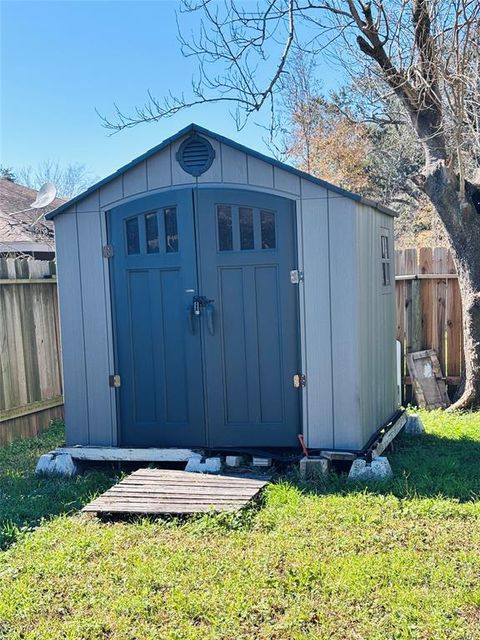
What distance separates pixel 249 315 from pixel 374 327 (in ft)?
3.54

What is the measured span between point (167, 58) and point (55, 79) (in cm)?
693

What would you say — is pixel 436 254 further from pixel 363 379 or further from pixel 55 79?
pixel 55 79

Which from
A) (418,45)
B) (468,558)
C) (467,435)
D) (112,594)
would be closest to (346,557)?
(468,558)

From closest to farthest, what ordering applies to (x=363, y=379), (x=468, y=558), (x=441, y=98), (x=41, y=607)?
(x=41, y=607)
(x=468, y=558)
(x=363, y=379)
(x=441, y=98)

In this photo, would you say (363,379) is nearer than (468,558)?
No

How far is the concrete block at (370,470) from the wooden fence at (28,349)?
3.45 m

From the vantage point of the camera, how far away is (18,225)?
1054cm

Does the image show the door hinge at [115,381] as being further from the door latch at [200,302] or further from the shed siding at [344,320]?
the shed siding at [344,320]

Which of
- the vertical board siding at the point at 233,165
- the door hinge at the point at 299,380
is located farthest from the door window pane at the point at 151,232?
the door hinge at the point at 299,380

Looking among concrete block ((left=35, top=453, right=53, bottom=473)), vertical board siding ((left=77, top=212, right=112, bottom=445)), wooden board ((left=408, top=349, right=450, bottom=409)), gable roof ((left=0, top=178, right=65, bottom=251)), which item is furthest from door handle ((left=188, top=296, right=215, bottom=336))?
gable roof ((left=0, top=178, right=65, bottom=251))

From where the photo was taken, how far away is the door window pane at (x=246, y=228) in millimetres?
4613

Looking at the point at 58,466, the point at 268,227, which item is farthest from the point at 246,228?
the point at 58,466

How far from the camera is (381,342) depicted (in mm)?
5270

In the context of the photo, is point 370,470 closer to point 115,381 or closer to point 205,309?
point 205,309
